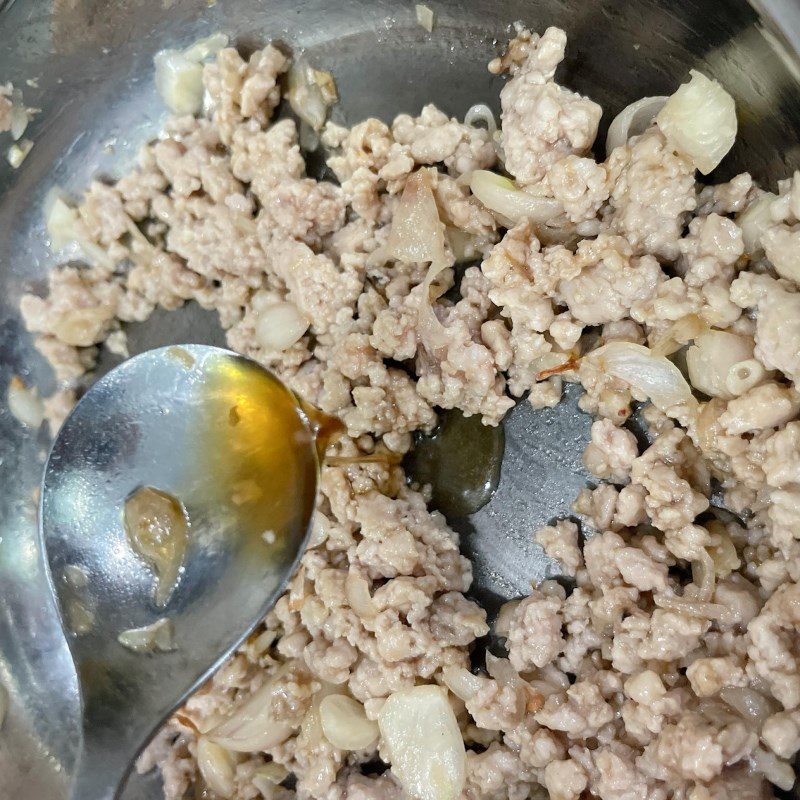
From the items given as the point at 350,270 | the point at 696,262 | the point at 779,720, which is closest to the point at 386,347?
A: the point at 350,270

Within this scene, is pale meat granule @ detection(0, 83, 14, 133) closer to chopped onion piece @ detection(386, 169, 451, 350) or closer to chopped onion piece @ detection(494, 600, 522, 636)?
chopped onion piece @ detection(386, 169, 451, 350)

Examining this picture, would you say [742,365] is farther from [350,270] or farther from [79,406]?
[79,406]

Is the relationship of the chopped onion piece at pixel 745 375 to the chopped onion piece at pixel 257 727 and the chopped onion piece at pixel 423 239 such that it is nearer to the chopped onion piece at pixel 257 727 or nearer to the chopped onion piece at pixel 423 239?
the chopped onion piece at pixel 423 239

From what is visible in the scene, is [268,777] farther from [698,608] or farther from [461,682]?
[698,608]

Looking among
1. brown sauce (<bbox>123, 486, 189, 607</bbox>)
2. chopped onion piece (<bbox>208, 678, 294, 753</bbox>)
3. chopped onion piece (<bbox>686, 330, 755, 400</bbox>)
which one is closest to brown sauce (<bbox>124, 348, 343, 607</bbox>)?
brown sauce (<bbox>123, 486, 189, 607</bbox>)

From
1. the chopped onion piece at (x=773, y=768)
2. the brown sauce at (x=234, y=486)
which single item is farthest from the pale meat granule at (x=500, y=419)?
the brown sauce at (x=234, y=486)

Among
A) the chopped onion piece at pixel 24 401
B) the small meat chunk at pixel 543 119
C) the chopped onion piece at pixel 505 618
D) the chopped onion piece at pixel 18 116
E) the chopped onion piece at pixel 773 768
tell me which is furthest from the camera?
the chopped onion piece at pixel 24 401
